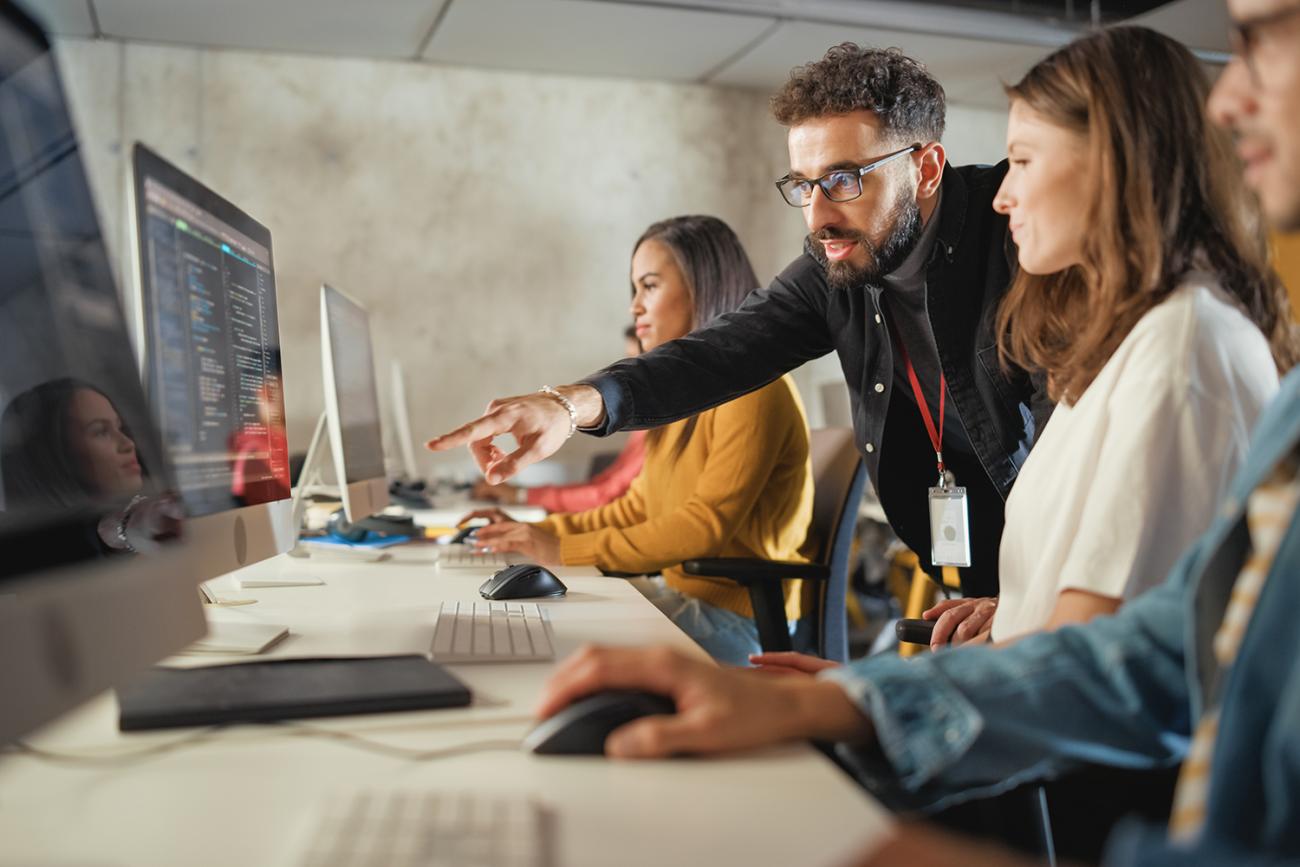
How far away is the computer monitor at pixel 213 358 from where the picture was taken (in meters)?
0.98

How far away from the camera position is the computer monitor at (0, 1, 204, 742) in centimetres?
71

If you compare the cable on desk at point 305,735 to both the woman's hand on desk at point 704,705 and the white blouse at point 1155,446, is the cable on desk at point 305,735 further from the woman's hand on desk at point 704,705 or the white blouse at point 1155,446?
the white blouse at point 1155,446

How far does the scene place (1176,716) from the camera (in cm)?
77

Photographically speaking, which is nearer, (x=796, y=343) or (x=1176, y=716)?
(x=1176, y=716)

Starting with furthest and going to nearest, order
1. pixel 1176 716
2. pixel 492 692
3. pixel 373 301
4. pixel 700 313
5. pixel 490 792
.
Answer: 1. pixel 373 301
2. pixel 700 313
3. pixel 492 692
4. pixel 1176 716
5. pixel 490 792

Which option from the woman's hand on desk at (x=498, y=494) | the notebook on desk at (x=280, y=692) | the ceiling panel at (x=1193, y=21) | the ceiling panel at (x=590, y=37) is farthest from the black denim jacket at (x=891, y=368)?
the ceiling panel at (x=1193, y=21)

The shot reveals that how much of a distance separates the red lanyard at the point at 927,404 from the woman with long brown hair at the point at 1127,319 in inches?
22.7

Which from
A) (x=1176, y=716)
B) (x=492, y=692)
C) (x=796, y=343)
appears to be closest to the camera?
(x=1176, y=716)

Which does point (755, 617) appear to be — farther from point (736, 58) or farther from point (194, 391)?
point (736, 58)

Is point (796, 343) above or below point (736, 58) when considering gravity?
below

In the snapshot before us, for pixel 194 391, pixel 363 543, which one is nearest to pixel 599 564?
pixel 363 543

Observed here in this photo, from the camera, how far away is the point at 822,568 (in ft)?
6.67

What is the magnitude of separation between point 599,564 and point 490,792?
4.75 ft

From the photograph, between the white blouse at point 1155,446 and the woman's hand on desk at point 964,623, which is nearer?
the white blouse at point 1155,446
